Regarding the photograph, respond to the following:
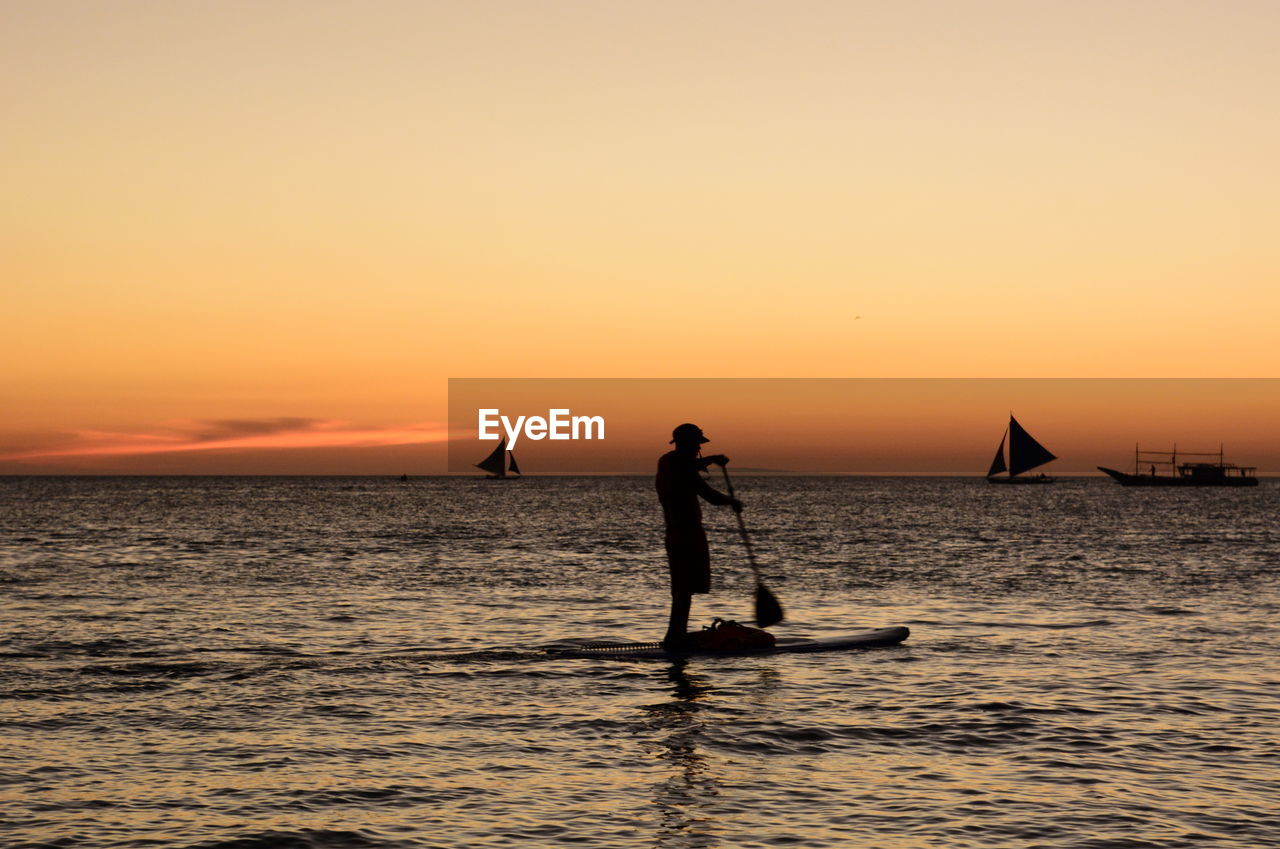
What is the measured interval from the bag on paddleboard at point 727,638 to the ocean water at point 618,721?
1.21ft

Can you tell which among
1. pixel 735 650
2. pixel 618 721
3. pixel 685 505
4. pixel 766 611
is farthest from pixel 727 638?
pixel 618 721

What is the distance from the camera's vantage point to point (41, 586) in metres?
31.6

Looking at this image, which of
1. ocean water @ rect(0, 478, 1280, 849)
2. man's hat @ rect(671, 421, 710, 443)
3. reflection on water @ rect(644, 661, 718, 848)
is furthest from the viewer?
man's hat @ rect(671, 421, 710, 443)

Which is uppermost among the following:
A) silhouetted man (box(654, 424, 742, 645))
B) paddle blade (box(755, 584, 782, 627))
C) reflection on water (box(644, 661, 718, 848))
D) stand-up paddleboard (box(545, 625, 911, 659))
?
silhouetted man (box(654, 424, 742, 645))

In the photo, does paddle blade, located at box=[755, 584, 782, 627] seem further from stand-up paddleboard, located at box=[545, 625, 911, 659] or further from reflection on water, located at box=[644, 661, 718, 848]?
reflection on water, located at box=[644, 661, 718, 848]

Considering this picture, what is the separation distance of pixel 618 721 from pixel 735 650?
16.3 feet

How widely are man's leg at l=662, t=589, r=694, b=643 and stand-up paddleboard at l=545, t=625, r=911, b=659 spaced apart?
200 mm

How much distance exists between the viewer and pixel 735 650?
18438 millimetres

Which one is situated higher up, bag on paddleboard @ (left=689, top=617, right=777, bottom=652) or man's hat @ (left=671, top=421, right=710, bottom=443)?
man's hat @ (left=671, top=421, right=710, bottom=443)

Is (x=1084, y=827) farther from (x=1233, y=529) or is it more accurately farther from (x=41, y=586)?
(x=1233, y=529)

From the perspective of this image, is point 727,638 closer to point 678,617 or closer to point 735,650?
point 735,650

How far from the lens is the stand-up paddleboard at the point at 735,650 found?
18.3 m

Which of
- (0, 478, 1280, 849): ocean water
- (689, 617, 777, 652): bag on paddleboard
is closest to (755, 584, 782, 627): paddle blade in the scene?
(689, 617, 777, 652): bag on paddleboard

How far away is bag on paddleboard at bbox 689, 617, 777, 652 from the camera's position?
60.4 feet
